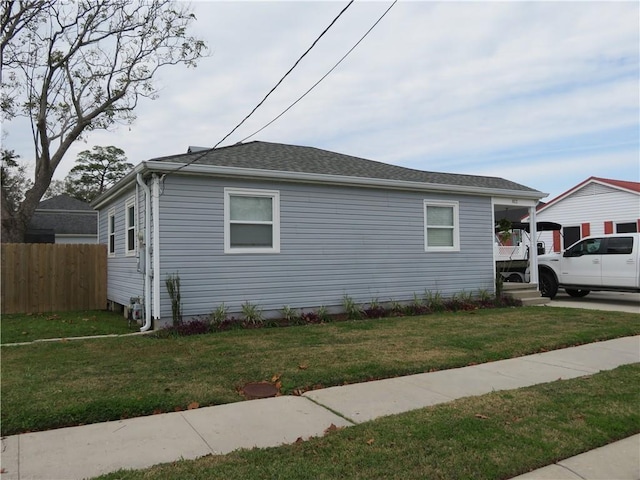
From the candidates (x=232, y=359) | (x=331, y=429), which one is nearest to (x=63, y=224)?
(x=232, y=359)

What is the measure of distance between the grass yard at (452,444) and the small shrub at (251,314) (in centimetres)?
520

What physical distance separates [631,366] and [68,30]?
21.9 metres

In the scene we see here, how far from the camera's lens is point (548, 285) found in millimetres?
14695

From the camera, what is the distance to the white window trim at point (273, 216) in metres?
9.22

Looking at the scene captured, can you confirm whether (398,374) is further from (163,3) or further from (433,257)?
(163,3)

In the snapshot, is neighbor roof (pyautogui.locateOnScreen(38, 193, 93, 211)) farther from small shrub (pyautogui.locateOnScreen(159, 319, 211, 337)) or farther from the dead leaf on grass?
the dead leaf on grass

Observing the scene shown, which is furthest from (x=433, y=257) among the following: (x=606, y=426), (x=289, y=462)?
(x=289, y=462)

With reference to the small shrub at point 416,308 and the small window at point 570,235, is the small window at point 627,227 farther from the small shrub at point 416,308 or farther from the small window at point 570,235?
the small shrub at point 416,308

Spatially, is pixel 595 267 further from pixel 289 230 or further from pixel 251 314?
pixel 251 314

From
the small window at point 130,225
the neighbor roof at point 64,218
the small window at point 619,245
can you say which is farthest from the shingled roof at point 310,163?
the neighbor roof at point 64,218

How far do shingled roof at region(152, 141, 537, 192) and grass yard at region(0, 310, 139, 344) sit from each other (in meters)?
3.50

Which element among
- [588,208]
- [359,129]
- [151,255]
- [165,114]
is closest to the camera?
[151,255]

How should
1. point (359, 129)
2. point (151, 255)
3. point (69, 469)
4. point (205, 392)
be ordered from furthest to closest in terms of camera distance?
point (359, 129)
point (151, 255)
point (205, 392)
point (69, 469)

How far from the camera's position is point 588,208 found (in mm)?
20641
